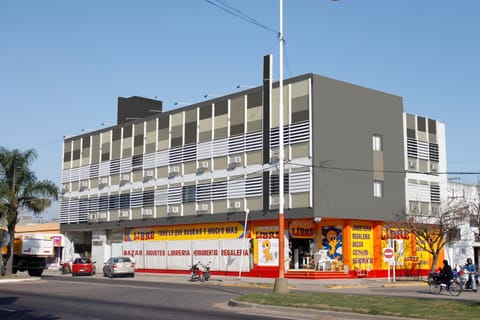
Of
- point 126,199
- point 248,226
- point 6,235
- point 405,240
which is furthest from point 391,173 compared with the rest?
point 6,235

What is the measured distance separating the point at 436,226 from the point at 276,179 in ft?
39.8

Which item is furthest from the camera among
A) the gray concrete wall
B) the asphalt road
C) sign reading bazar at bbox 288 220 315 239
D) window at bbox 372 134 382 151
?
window at bbox 372 134 382 151

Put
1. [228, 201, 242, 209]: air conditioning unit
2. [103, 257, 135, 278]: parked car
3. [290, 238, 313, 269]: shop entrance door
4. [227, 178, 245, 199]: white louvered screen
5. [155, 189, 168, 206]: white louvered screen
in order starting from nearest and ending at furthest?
[290, 238, 313, 269]: shop entrance door, [228, 201, 242, 209]: air conditioning unit, [227, 178, 245, 199]: white louvered screen, [103, 257, 135, 278]: parked car, [155, 189, 168, 206]: white louvered screen

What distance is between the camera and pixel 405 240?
150 ft

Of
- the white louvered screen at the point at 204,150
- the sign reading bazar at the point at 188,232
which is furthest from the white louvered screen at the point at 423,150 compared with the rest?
the white louvered screen at the point at 204,150

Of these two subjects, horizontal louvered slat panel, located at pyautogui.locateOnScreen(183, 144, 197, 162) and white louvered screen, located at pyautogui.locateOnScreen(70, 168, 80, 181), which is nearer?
horizontal louvered slat panel, located at pyautogui.locateOnScreen(183, 144, 197, 162)

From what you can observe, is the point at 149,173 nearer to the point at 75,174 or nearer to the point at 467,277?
the point at 75,174

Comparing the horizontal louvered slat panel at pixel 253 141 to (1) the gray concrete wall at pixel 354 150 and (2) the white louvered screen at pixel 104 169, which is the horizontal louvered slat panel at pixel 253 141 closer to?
(1) the gray concrete wall at pixel 354 150

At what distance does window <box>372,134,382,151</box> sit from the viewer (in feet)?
147

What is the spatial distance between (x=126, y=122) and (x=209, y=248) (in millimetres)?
17212

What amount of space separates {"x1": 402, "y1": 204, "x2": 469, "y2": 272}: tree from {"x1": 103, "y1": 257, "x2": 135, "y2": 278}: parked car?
20639 mm

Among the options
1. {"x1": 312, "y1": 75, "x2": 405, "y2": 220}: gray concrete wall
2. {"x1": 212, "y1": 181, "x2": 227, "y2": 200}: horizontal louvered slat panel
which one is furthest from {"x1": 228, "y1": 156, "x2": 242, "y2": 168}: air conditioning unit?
{"x1": 312, "y1": 75, "x2": 405, "y2": 220}: gray concrete wall

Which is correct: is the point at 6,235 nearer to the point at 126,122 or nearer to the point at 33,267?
the point at 33,267

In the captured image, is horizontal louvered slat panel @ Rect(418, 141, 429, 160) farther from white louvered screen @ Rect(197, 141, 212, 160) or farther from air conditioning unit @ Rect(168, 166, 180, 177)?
air conditioning unit @ Rect(168, 166, 180, 177)
